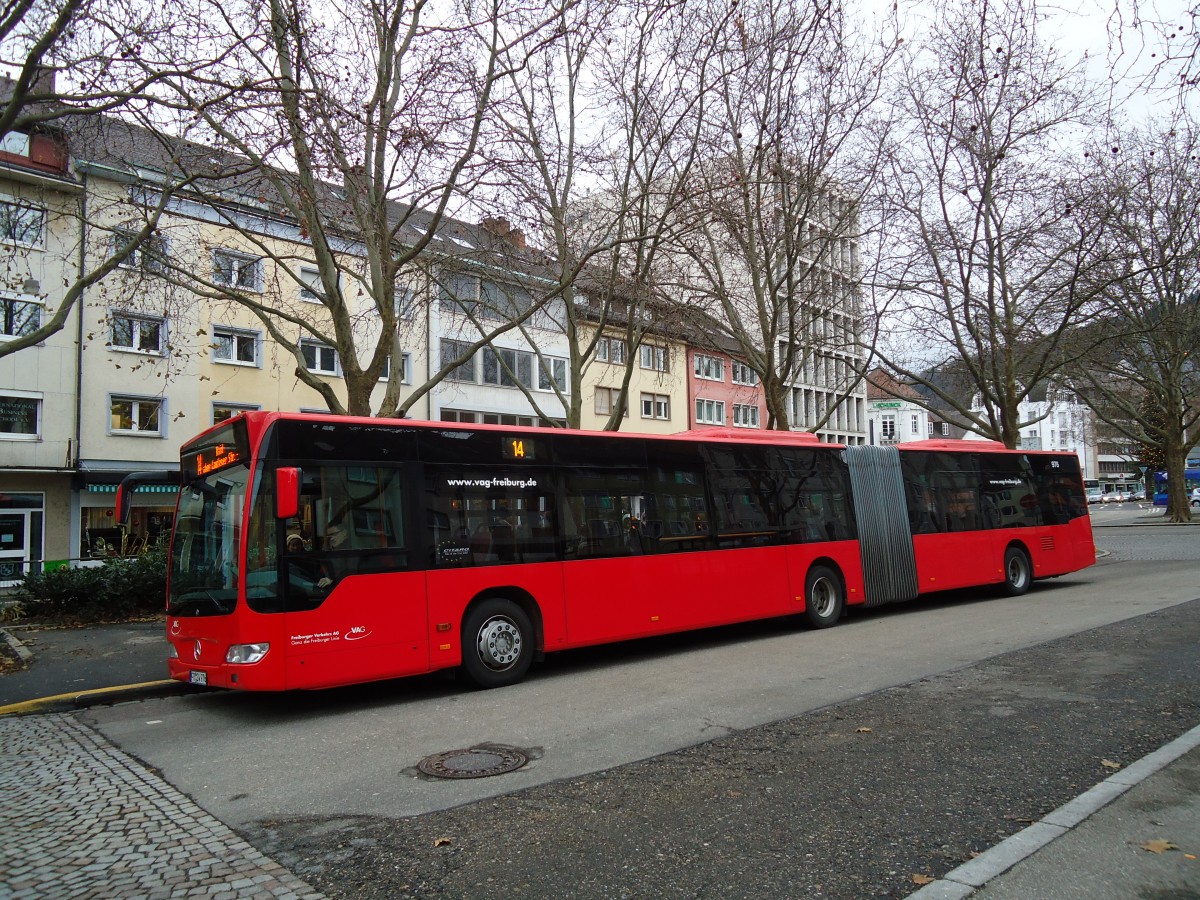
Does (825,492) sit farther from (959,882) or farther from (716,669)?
(959,882)

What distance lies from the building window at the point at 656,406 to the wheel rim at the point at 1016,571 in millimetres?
26713

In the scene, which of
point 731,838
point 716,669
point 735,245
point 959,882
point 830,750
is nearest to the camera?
point 959,882

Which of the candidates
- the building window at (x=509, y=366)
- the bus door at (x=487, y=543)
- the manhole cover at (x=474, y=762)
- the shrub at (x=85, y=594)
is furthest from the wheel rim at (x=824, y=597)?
the building window at (x=509, y=366)

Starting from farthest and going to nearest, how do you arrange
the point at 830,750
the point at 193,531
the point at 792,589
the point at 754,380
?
the point at 754,380
the point at 792,589
the point at 193,531
the point at 830,750

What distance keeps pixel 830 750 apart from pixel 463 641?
4.18 metres

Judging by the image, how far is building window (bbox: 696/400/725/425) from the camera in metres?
46.2

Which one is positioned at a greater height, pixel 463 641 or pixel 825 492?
pixel 825 492

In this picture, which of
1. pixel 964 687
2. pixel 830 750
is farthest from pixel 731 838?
pixel 964 687

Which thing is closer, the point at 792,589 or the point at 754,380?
the point at 792,589

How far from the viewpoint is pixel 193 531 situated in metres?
8.33

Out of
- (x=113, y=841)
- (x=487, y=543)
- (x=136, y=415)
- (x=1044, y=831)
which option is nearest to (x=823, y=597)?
(x=487, y=543)

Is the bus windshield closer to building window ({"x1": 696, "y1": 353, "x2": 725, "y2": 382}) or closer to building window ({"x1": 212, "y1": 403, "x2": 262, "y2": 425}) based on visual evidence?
building window ({"x1": 212, "y1": 403, "x2": 262, "y2": 425})

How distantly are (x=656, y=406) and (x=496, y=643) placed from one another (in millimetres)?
35052

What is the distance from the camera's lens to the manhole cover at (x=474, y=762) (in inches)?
219
